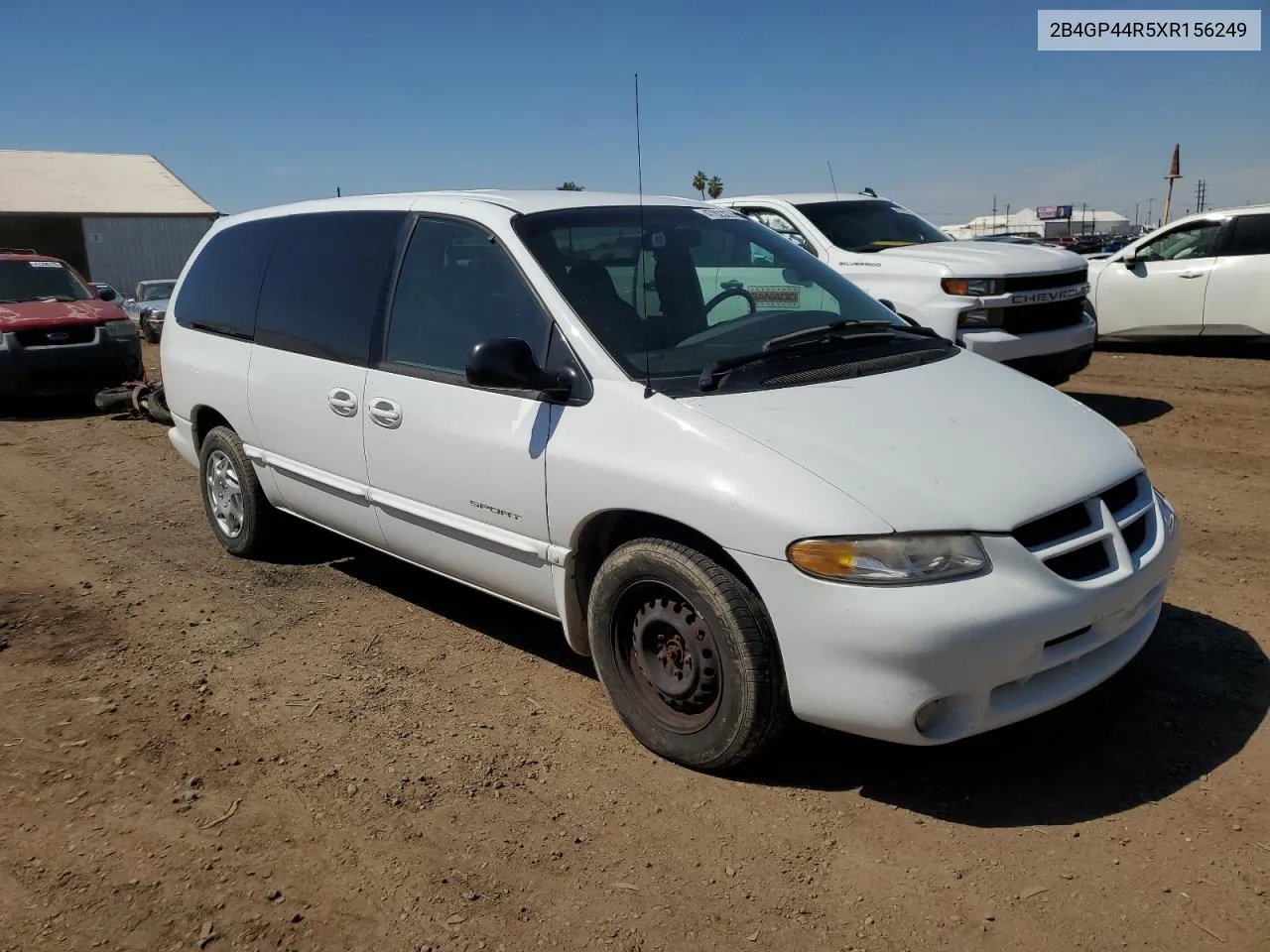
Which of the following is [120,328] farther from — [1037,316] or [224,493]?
[1037,316]

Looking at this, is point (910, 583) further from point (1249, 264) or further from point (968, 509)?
point (1249, 264)

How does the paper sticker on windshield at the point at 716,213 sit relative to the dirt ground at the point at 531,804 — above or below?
above

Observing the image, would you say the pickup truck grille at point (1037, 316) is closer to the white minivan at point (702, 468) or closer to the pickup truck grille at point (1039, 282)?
the pickup truck grille at point (1039, 282)

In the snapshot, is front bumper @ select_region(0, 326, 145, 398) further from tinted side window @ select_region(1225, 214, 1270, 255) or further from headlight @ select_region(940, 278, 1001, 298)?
tinted side window @ select_region(1225, 214, 1270, 255)

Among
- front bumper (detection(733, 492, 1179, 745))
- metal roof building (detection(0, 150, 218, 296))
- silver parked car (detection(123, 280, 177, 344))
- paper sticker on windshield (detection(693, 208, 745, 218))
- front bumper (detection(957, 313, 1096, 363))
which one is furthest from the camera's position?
metal roof building (detection(0, 150, 218, 296))

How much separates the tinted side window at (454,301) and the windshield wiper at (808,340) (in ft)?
2.15

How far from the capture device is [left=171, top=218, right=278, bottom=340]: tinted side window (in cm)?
539

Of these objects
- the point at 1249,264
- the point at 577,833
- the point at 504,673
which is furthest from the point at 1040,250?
the point at 577,833

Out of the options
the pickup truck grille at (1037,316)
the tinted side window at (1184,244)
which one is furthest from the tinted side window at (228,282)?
the tinted side window at (1184,244)

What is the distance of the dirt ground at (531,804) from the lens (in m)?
2.74

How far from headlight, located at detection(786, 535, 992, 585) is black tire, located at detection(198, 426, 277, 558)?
355cm

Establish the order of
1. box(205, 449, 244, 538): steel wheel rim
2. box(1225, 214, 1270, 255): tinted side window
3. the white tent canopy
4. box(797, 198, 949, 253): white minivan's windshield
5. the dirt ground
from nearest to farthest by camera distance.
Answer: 1. the dirt ground
2. box(205, 449, 244, 538): steel wheel rim
3. box(797, 198, 949, 253): white minivan's windshield
4. box(1225, 214, 1270, 255): tinted side window
5. the white tent canopy

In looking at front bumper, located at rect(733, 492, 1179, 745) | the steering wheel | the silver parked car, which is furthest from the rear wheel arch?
the silver parked car

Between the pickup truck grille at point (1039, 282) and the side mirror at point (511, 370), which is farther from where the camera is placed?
the pickup truck grille at point (1039, 282)
